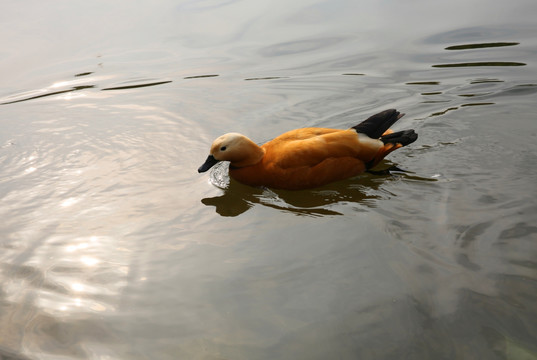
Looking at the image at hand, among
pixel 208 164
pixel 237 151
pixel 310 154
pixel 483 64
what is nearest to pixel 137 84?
pixel 208 164

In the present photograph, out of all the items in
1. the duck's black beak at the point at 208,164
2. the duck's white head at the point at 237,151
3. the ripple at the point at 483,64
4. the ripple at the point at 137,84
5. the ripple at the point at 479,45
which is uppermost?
the ripple at the point at 479,45

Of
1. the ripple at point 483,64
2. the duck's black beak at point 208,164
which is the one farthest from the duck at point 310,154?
the ripple at point 483,64

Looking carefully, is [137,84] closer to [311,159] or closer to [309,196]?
[311,159]

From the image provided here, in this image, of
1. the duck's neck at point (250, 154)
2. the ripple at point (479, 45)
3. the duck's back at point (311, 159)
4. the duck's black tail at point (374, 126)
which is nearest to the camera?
the duck's back at point (311, 159)

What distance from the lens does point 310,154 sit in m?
5.37

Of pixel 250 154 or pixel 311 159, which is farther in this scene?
pixel 250 154

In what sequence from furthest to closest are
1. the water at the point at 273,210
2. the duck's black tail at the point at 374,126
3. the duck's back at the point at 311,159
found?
the duck's black tail at the point at 374,126
the duck's back at the point at 311,159
the water at the point at 273,210

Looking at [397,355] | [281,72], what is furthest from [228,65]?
[397,355]

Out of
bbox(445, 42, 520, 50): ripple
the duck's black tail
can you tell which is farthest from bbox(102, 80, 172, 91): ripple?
bbox(445, 42, 520, 50): ripple

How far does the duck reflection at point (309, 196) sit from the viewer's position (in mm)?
5141

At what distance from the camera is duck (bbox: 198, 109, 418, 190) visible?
539 cm

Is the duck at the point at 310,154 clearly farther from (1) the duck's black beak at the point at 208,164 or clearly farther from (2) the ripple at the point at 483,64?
(2) the ripple at the point at 483,64

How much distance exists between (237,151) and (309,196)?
2.91 feet

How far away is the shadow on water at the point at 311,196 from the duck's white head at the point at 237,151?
0.29 metres
